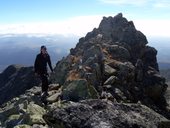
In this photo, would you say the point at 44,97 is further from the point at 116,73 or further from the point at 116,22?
the point at 116,22

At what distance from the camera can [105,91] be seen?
3438 centimetres

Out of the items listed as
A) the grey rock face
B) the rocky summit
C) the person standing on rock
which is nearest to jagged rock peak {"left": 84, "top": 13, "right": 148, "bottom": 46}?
the rocky summit

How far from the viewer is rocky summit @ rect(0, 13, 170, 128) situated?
2112 centimetres

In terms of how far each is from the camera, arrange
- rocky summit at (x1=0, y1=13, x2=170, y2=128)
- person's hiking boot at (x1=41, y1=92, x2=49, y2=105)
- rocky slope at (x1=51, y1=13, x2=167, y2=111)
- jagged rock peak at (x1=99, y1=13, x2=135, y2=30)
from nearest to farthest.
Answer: rocky summit at (x1=0, y1=13, x2=170, y2=128)
person's hiking boot at (x1=41, y1=92, x2=49, y2=105)
rocky slope at (x1=51, y1=13, x2=167, y2=111)
jagged rock peak at (x1=99, y1=13, x2=135, y2=30)

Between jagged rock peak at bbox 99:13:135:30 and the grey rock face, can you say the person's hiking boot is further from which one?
jagged rock peak at bbox 99:13:135:30

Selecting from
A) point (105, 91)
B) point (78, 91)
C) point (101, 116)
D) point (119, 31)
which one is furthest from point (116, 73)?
point (101, 116)

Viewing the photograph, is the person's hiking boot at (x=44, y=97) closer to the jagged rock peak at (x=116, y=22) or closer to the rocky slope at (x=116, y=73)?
the rocky slope at (x=116, y=73)

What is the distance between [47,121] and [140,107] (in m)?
6.07

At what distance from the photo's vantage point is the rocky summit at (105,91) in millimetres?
21125

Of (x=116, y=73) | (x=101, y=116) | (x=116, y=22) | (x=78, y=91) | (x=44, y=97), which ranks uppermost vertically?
(x=116, y=22)

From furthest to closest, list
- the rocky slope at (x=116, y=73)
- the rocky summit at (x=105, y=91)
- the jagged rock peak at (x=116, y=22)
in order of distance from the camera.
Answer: the jagged rock peak at (x=116, y=22) → the rocky slope at (x=116, y=73) → the rocky summit at (x=105, y=91)

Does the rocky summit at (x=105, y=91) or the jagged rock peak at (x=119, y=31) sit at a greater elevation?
the jagged rock peak at (x=119, y=31)

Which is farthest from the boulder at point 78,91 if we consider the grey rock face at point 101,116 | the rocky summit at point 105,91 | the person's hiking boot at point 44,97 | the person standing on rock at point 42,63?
the grey rock face at point 101,116

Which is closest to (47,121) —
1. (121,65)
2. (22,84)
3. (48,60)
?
(48,60)
